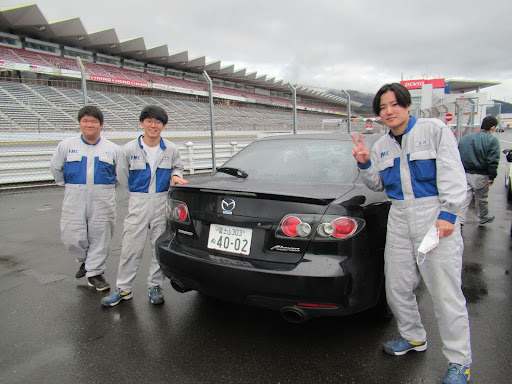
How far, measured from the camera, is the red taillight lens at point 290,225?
207cm

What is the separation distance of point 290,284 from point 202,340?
A: 0.86 m

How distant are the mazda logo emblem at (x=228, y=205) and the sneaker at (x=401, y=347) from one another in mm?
1332

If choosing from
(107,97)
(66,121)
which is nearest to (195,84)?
(107,97)

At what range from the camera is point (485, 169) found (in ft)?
16.6

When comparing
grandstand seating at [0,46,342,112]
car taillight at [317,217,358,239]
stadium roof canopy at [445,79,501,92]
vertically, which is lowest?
car taillight at [317,217,358,239]

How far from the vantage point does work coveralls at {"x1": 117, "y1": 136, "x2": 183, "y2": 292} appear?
3.00 meters

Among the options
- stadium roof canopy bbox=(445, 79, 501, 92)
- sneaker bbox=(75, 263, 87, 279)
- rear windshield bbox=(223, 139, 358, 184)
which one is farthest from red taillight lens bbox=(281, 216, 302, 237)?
stadium roof canopy bbox=(445, 79, 501, 92)

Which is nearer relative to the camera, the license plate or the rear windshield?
the license plate

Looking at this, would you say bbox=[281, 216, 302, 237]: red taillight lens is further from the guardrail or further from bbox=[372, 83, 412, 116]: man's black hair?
the guardrail

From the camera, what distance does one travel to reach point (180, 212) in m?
2.55

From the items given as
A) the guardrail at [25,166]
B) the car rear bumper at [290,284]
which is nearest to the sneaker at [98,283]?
the car rear bumper at [290,284]

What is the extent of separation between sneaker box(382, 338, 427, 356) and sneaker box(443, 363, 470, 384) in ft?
0.92

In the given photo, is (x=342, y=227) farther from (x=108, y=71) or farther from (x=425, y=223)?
(x=108, y=71)

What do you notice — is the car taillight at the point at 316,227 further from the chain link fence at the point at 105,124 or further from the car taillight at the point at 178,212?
the chain link fence at the point at 105,124
